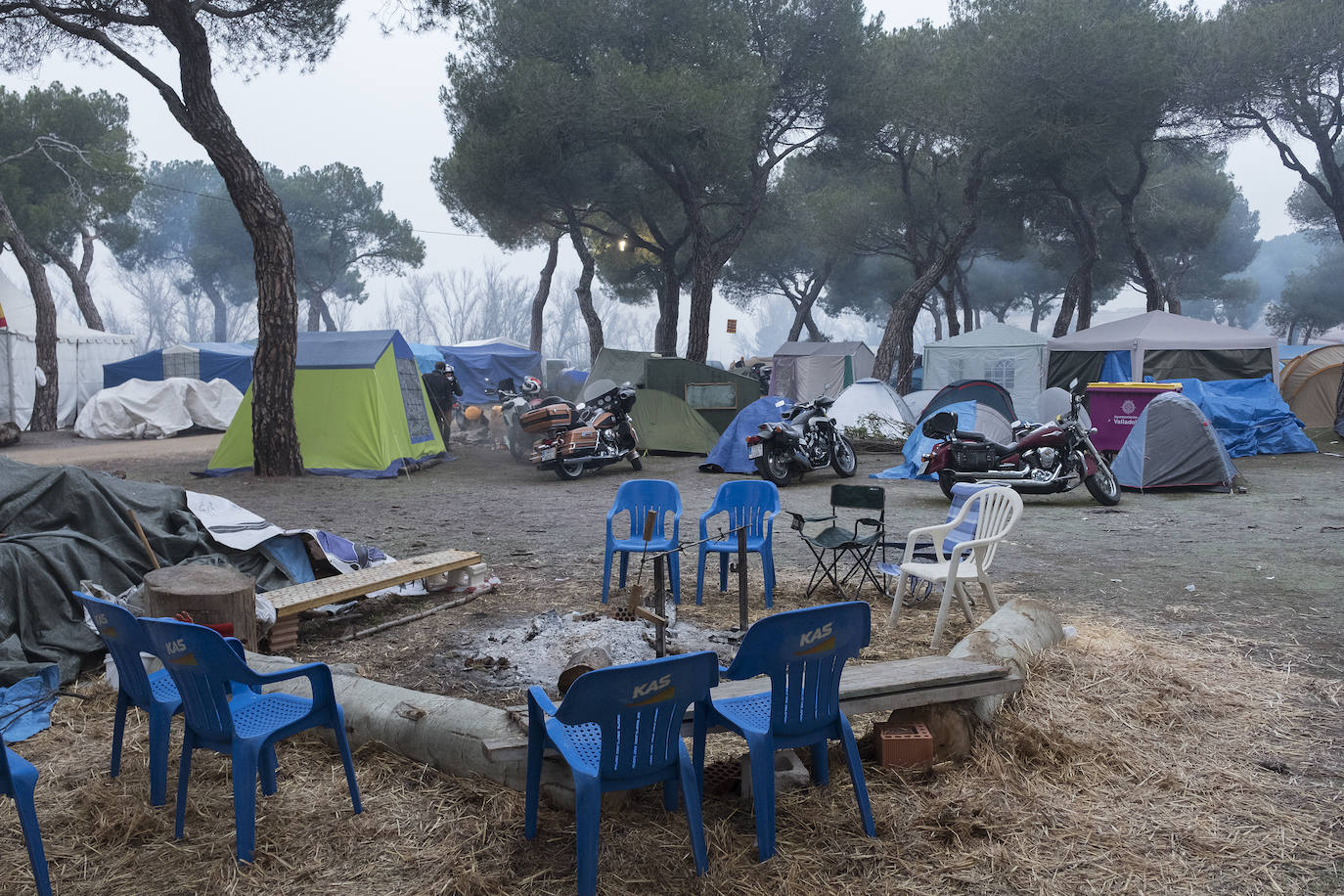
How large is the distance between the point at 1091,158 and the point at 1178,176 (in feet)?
44.9

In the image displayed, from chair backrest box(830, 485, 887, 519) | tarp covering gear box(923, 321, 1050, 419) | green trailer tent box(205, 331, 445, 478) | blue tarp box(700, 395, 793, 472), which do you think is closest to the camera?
chair backrest box(830, 485, 887, 519)

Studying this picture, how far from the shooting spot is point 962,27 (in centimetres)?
2022

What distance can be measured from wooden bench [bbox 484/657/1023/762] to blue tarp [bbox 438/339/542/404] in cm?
1783

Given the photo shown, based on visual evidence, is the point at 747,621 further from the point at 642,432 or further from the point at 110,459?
the point at 110,459

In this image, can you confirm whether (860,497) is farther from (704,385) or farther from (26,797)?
(704,385)

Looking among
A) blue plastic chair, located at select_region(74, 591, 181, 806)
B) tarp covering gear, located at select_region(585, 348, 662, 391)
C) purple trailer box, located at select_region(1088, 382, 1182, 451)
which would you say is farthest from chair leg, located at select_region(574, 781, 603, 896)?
tarp covering gear, located at select_region(585, 348, 662, 391)

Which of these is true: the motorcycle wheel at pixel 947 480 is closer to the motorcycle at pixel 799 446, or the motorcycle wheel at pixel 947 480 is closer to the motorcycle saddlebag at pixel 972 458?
the motorcycle saddlebag at pixel 972 458

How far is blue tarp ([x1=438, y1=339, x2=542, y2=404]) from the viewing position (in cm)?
2167

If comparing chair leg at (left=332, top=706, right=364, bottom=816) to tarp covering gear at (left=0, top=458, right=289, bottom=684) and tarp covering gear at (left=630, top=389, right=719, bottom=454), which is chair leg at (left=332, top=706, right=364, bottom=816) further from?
tarp covering gear at (left=630, top=389, right=719, bottom=454)

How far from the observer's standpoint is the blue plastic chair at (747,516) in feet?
17.9

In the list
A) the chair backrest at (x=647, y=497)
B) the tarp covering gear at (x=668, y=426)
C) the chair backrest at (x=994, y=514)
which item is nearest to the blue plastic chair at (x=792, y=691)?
the chair backrest at (x=994, y=514)

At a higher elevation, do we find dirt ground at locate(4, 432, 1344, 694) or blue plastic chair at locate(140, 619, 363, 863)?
blue plastic chair at locate(140, 619, 363, 863)

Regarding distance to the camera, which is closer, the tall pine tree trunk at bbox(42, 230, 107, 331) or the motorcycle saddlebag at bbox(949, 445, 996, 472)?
the motorcycle saddlebag at bbox(949, 445, 996, 472)

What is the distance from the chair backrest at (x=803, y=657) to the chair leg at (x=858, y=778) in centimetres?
6
